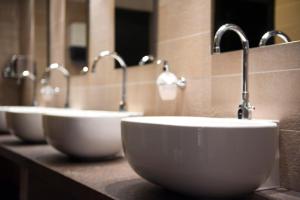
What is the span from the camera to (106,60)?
2201mm

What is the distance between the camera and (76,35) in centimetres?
262

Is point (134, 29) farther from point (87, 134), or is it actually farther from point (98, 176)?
point (98, 176)

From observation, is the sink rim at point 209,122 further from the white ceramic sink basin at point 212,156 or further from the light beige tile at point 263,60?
the light beige tile at point 263,60

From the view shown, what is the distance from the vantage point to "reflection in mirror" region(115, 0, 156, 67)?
71.5 inches

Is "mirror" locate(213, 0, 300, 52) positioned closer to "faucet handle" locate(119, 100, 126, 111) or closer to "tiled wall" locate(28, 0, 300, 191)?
"tiled wall" locate(28, 0, 300, 191)

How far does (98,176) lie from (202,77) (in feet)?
1.66

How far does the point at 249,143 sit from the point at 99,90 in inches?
57.1

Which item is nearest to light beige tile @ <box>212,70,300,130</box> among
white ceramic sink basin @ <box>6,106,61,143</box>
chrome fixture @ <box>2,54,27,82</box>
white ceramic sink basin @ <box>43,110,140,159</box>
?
white ceramic sink basin @ <box>43,110,140,159</box>

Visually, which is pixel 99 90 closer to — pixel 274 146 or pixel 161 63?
pixel 161 63

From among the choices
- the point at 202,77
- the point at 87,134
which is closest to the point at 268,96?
the point at 202,77

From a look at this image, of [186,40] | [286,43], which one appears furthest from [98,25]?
[286,43]

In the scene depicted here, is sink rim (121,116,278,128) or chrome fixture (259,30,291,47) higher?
chrome fixture (259,30,291,47)

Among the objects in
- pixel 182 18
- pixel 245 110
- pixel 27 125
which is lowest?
pixel 27 125

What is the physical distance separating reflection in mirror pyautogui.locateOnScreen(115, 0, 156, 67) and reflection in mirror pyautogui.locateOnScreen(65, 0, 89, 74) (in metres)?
0.44
